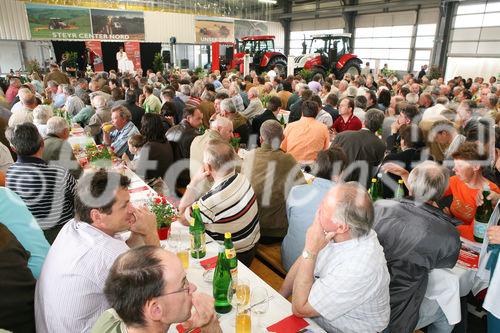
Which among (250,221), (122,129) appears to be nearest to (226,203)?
(250,221)

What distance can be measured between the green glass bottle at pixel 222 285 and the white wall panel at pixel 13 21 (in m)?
17.0

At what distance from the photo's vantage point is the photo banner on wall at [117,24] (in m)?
16.4

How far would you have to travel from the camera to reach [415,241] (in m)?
1.78

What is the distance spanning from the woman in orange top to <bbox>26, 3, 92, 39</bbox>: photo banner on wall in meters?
17.4

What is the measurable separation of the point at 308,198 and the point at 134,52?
15.5m

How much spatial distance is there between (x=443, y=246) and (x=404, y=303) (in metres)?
0.38

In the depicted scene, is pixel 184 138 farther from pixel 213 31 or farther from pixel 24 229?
pixel 213 31

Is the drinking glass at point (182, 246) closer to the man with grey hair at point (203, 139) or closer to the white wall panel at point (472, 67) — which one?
the man with grey hair at point (203, 139)

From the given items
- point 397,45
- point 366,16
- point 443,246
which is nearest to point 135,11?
point 366,16

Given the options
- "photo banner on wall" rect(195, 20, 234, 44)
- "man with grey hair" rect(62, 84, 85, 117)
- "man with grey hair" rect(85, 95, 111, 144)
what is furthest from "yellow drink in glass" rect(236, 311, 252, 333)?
"photo banner on wall" rect(195, 20, 234, 44)

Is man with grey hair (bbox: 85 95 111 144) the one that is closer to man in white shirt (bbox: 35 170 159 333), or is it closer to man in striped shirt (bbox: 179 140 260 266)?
man in striped shirt (bbox: 179 140 260 266)

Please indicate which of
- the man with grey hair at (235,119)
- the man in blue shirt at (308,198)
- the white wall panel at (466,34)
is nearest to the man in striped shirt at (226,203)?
the man in blue shirt at (308,198)

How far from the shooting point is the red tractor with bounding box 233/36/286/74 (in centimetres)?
1504

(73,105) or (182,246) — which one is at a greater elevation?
(73,105)
